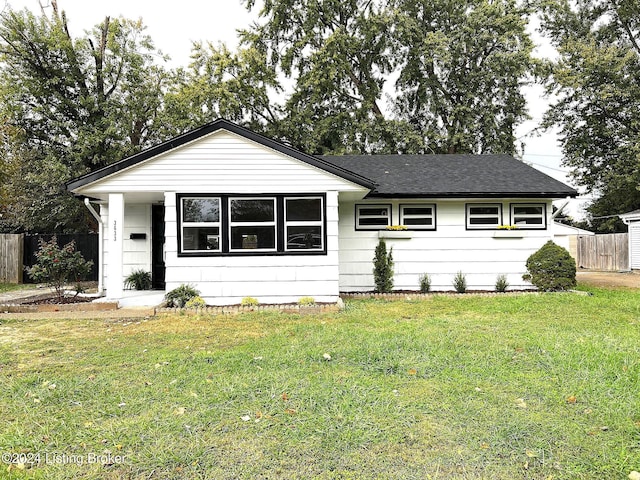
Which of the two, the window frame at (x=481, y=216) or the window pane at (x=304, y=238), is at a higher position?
the window frame at (x=481, y=216)

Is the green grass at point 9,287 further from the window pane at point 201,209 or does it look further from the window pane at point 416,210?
the window pane at point 416,210

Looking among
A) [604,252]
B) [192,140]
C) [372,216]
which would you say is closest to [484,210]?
[372,216]

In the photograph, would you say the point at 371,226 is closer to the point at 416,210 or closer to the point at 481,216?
the point at 416,210

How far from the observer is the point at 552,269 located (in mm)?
10383

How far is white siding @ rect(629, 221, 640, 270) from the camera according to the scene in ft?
63.8

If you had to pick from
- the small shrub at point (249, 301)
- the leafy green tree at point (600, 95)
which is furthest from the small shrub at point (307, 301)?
the leafy green tree at point (600, 95)

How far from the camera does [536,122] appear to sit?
23969 millimetres

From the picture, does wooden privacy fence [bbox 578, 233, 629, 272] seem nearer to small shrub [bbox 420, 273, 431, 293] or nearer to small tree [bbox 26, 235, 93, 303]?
small shrub [bbox 420, 273, 431, 293]

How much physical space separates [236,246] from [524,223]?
7465mm

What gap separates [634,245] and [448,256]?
13.9 metres

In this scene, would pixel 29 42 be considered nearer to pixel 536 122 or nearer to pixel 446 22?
pixel 446 22

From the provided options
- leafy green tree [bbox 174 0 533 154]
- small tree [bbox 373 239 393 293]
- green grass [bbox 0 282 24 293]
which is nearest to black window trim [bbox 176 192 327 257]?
small tree [bbox 373 239 393 293]

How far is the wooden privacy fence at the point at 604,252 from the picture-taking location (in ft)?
67.5

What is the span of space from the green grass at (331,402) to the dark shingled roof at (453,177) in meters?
5.08
